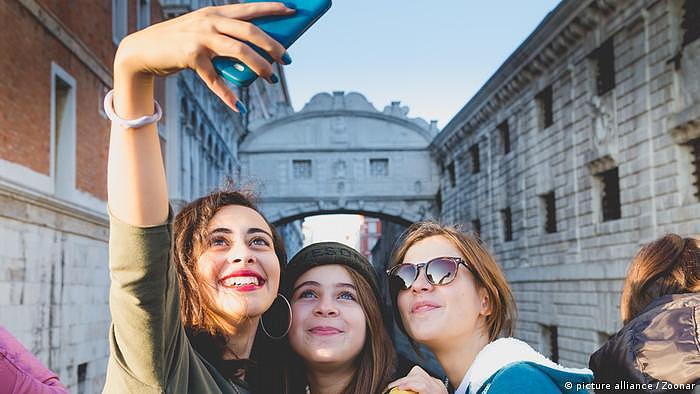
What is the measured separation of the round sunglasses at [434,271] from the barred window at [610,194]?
1143 centimetres

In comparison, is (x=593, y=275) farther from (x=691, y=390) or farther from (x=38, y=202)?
(x=691, y=390)

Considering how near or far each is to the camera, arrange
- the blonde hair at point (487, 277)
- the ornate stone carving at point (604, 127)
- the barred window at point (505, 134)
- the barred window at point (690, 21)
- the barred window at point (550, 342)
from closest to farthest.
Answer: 1. the blonde hair at point (487, 277)
2. the barred window at point (690, 21)
3. the ornate stone carving at point (604, 127)
4. the barred window at point (550, 342)
5. the barred window at point (505, 134)

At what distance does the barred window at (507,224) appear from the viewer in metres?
19.1

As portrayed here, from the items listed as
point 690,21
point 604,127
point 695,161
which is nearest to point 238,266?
point 695,161

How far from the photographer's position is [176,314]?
1690 millimetres

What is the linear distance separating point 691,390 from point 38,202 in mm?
7995

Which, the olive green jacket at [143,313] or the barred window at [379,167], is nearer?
the olive green jacket at [143,313]

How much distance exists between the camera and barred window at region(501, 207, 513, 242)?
19.1 meters

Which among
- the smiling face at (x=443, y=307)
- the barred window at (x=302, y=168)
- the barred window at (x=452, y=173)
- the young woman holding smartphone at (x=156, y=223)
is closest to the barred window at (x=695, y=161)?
the smiling face at (x=443, y=307)

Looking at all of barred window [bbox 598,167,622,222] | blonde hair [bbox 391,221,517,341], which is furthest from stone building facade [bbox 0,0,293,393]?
barred window [bbox 598,167,622,222]

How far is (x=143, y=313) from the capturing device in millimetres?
1568

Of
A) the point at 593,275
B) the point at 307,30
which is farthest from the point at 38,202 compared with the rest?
the point at 593,275

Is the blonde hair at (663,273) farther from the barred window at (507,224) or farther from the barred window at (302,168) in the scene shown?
the barred window at (302,168)

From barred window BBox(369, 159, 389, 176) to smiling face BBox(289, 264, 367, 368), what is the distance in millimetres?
25543
